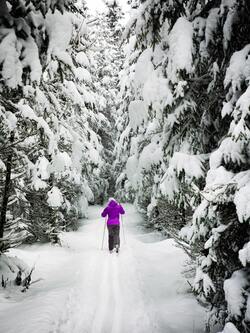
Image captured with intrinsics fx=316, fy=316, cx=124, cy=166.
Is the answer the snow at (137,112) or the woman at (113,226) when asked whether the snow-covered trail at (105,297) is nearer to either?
the woman at (113,226)

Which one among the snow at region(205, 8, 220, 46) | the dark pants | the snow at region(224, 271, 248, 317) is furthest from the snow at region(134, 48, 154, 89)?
the dark pants

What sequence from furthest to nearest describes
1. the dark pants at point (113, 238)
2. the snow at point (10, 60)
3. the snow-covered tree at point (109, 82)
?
the snow-covered tree at point (109, 82)
the dark pants at point (113, 238)
the snow at point (10, 60)

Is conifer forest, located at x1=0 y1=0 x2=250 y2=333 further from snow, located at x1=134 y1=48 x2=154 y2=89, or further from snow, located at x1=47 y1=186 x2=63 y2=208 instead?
snow, located at x1=47 y1=186 x2=63 y2=208

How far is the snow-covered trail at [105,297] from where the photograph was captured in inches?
216

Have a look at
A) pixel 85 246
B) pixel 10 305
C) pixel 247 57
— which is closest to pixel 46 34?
pixel 247 57

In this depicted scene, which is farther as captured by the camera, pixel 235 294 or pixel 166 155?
pixel 166 155

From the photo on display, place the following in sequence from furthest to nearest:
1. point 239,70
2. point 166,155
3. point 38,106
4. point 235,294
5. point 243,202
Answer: point 38,106 → point 166,155 → point 239,70 → point 235,294 → point 243,202

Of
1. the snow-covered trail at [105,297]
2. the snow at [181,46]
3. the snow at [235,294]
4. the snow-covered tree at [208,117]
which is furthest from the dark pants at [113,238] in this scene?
the snow at [181,46]

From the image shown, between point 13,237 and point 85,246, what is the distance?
6767mm

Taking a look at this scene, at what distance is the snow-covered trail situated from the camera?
5.49 metres

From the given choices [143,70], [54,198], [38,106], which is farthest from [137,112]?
[54,198]

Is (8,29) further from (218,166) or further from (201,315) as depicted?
(201,315)

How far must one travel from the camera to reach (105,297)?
713 cm

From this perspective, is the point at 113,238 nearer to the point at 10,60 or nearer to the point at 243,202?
the point at 243,202
